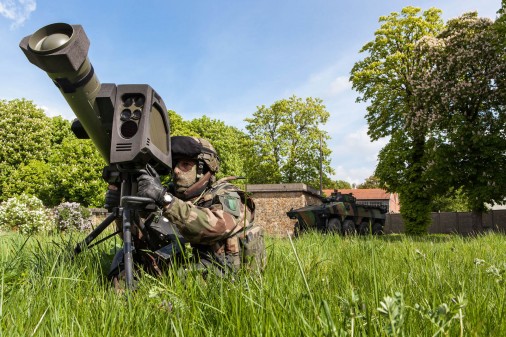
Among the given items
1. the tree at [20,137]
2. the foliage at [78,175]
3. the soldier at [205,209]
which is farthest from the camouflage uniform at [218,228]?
the tree at [20,137]

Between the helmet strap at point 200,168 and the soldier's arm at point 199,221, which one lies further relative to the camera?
the helmet strap at point 200,168

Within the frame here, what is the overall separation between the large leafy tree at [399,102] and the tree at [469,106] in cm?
164

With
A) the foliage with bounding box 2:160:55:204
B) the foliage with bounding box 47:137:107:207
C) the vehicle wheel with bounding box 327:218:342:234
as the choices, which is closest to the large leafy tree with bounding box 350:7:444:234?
the vehicle wheel with bounding box 327:218:342:234

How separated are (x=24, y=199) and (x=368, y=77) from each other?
691 inches

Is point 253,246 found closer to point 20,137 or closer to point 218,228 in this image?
point 218,228

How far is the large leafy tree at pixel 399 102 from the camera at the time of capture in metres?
21.4

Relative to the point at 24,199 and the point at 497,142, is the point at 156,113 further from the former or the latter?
the point at 497,142

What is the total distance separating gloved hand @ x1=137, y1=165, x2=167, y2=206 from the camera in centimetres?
265

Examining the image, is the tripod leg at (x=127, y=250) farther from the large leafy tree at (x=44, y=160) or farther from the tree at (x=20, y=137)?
the tree at (x=20, y=137)

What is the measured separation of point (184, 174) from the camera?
137 inches

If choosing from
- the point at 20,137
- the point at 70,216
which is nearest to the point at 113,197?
the point at 70,216

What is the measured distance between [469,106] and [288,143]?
20898mm

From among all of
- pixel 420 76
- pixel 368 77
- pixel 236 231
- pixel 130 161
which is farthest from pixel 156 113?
pixel 368 77

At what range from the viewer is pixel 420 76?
60.6ft
